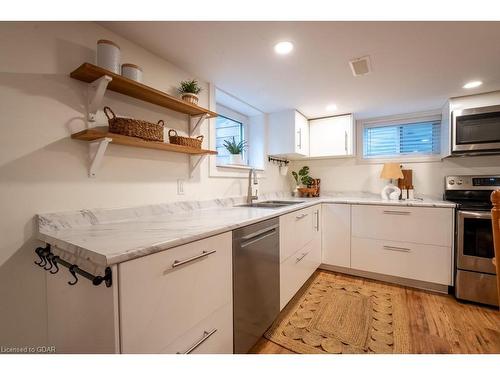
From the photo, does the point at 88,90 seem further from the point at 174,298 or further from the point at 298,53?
the point at 298,53

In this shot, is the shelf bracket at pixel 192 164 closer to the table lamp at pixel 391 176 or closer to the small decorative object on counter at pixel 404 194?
the table lamp at pixel 391 176

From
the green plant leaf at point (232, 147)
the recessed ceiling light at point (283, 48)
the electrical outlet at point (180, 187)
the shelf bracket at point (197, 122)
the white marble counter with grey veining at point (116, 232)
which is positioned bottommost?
the white marble counter with grey veining at point (116, 232)

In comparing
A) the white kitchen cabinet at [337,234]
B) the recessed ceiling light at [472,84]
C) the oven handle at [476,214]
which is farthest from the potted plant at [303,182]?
the recessed ceiling light at [472,84]

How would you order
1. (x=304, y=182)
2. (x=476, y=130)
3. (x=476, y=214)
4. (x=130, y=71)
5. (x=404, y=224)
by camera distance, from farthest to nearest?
(x=304, y=182), (x=404, y=224), (x=476, y=130), (x=476, y=214), (x=130, y=71)

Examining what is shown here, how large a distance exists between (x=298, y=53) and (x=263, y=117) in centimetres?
133

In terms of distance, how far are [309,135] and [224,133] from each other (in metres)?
1.25

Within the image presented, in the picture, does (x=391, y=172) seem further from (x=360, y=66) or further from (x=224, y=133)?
(x=224, y=133)

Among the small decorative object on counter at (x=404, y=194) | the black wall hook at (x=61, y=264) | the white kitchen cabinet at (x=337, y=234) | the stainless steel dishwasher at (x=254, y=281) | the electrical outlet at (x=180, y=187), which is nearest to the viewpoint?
the black wall hook at (x=61, y=264)

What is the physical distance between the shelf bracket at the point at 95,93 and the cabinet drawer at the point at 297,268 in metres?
1.53

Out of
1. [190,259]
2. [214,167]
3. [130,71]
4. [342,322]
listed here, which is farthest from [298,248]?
[130,71]

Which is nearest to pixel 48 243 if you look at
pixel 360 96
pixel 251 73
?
pixel 251 73

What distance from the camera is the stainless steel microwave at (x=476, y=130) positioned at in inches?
83.9

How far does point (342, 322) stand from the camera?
1721mm
